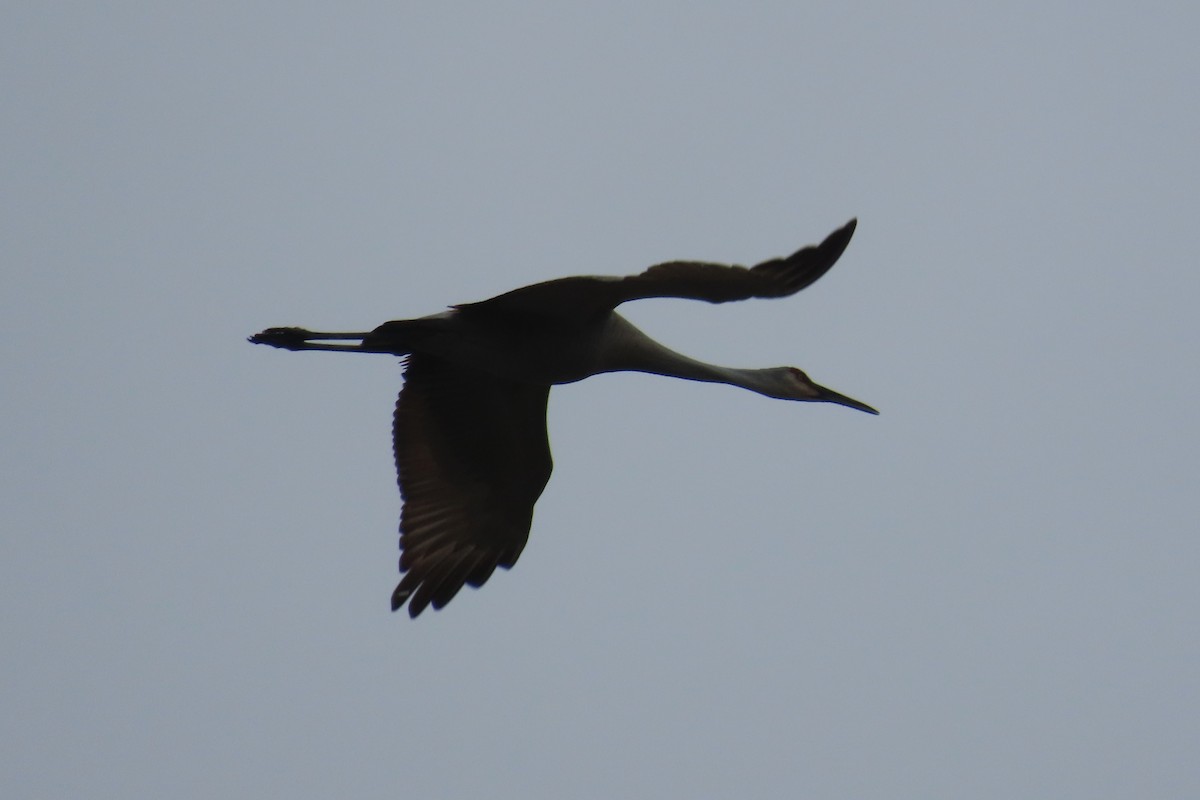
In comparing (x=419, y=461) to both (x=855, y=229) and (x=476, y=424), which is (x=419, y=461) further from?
(x=855, y=229)

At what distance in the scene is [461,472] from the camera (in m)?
12.9

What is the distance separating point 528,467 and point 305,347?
78.0 inches

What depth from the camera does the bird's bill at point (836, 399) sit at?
11625mm

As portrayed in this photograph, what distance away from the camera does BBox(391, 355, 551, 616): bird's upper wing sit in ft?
41.5

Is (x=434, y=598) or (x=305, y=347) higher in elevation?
(x=305, y=347)

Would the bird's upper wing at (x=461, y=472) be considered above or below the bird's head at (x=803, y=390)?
below

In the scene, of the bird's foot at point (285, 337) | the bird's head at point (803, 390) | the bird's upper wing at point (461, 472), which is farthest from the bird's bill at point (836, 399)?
the bird's foot at point (285, 337)

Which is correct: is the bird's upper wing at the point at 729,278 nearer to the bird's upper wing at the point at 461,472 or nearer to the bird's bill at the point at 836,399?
the bird's bill at the point at 836,399

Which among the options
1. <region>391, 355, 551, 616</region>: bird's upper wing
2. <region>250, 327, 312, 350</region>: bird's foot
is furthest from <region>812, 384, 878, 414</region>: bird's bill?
<region>250, 327, 312, 350</region>: bird's foot

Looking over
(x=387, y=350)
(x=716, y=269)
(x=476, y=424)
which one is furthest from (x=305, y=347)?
(x=716, y=269)

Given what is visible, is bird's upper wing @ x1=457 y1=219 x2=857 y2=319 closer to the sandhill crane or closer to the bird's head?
the sandhill crane

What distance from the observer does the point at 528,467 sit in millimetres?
12836

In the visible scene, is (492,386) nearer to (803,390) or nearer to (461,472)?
(461,472)

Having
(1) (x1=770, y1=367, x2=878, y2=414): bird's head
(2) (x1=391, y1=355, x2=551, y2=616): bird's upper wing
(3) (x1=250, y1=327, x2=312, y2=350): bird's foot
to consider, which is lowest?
(2) (x1=391, y1=355, x2=551, y2=616): bird's upper wing
